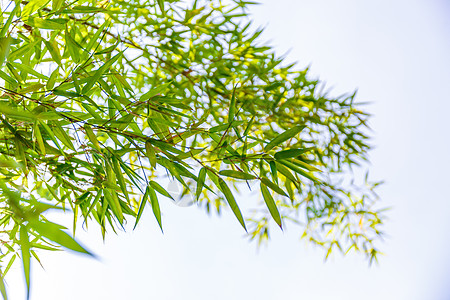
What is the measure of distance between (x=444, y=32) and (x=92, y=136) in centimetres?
258

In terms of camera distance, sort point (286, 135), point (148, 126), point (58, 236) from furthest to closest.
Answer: point (148, 126), point (286, 135), point (58, 236)

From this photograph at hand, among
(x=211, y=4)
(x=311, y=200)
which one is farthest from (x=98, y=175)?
(x=311, y=200)

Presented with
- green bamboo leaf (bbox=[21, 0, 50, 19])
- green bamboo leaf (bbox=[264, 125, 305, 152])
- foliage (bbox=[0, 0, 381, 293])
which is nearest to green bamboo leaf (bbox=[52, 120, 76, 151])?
foliage (bbox=[0, 0, 381, 293])

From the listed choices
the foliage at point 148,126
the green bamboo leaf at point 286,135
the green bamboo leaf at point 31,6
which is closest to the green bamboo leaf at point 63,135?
the foliage at point 148,126

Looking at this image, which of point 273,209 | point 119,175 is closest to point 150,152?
point 119,175

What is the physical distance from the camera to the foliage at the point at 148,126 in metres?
0.54

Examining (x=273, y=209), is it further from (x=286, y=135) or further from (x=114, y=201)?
(x=114, y=201)

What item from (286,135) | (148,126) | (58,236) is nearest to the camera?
(58,236)

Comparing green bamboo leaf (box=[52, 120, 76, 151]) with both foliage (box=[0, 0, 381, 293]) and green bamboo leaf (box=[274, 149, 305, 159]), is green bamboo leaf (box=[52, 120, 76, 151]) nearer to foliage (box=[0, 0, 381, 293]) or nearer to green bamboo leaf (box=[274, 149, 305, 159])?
foliage (box=[0, 0, 381, 293])

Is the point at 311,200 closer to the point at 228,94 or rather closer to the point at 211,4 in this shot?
the point at 228,94

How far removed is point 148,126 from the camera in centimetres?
82

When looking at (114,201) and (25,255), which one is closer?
(25,255)

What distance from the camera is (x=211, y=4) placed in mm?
1166

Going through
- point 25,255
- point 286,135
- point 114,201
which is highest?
point 286,135
